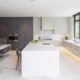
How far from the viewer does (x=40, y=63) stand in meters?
4.29

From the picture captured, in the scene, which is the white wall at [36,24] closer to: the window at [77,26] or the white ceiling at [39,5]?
the window at [77,26]

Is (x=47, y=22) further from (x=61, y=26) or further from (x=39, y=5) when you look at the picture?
(x=39, y=5)

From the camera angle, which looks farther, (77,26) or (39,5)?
(77,26)

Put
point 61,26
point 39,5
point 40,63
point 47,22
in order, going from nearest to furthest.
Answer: point 40,63
point 39,5
point 47,22
point 61,26

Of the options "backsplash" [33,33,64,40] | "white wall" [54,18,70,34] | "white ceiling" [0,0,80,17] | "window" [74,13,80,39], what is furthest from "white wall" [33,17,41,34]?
"white ceiling" [0,0,80,17]

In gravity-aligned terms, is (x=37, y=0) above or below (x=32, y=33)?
above

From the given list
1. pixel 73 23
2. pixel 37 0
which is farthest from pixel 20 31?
pixel 37 0

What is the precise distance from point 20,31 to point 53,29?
94.6 inches

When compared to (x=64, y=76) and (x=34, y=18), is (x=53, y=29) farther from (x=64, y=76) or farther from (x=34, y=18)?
(x=64, y=76)

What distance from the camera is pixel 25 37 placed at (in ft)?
34.1

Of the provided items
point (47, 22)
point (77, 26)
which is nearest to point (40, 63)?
point (77, 26)

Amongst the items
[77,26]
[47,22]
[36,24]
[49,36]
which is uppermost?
[47,22]

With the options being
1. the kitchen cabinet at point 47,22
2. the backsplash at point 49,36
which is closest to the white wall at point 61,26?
the backsplash at point 49,36

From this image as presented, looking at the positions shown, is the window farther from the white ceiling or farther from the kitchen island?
the kitchen island
